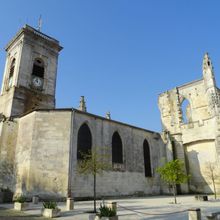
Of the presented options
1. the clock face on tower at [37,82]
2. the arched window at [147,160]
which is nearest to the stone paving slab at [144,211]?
the arched window at [147,160]

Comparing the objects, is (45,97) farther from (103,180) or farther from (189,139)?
(189,139)

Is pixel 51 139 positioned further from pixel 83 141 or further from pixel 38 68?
pixel 38 68

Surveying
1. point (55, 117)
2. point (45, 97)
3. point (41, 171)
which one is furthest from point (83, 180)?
point (45, 97)

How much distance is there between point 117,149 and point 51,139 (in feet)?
23.0

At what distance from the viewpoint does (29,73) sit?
1022 inches

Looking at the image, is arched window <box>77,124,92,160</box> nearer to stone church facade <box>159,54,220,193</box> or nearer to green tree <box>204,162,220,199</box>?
stone church facade <box>159,54,220,193</box>

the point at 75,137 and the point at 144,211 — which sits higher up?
the point at 75,137

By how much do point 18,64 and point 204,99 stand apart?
78.0 ft

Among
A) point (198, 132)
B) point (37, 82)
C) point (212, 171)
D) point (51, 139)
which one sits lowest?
point (212, 171)

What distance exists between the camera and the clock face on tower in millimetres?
26062

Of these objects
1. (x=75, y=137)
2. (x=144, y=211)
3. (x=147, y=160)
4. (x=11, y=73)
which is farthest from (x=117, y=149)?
(x=11, y=73)

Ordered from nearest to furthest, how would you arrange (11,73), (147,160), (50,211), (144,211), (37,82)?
(50,211) → (144,211) → (147,160) → (37,82) → (11,73)

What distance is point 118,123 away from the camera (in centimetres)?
2373

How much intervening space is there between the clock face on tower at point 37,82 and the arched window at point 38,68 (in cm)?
67
